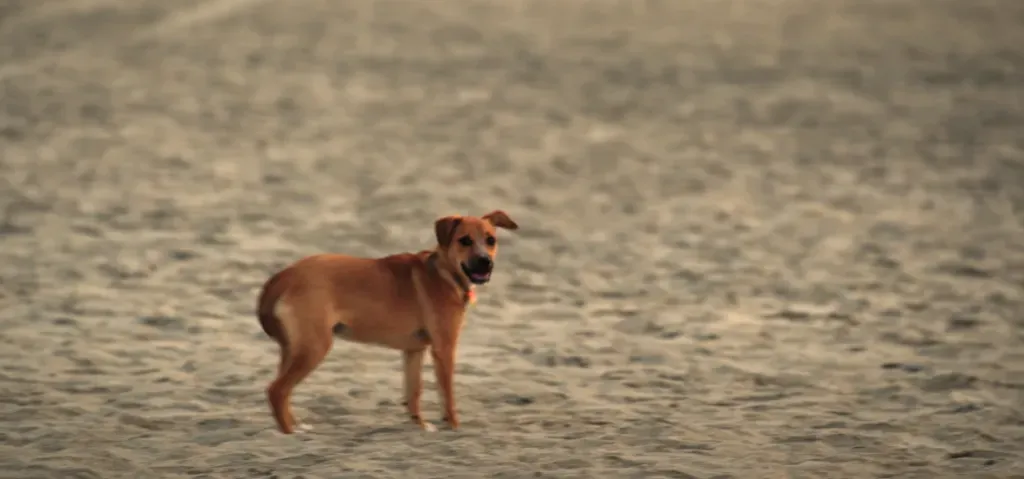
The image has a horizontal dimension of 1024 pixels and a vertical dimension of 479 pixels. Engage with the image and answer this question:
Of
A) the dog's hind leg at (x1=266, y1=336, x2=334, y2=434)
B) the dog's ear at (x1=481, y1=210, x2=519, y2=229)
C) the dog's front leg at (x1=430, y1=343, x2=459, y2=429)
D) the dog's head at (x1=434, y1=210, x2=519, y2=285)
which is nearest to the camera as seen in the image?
the dog's hind leg at (x1=266, y1=336, x2=334, y2=434)

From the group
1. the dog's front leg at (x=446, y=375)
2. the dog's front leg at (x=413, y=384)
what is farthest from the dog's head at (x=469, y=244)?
the dog's front leg at (x=413, y=384)

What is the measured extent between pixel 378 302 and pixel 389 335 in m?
0.17

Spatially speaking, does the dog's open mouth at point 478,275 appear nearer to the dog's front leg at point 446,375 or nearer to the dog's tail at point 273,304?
the dog's front leg at point 446,375

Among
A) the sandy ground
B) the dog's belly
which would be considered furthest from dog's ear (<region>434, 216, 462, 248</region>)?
the sandy ground

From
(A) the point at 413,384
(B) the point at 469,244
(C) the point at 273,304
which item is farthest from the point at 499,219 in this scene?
(C) the point at 273,304

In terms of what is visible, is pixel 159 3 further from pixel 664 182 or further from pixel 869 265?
pixel 869 265

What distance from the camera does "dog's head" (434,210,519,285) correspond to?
6.61 metres

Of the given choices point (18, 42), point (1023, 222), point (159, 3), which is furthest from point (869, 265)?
point (159, 3)

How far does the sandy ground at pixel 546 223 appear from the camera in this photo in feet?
22.7

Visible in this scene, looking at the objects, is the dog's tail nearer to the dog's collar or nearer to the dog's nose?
the dog's collar

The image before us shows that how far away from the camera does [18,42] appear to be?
18.0m

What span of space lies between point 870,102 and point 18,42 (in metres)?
9.46

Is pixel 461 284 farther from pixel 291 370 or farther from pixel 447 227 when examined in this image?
pixel 291 370

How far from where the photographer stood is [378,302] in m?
6.64
